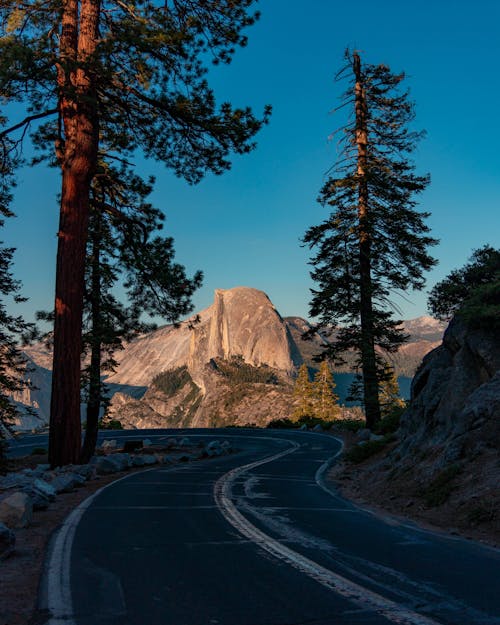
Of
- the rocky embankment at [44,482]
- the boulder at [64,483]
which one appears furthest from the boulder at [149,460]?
the boulder at [64,483]

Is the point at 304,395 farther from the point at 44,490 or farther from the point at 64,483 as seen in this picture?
the point at 44,490

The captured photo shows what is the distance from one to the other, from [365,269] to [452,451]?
1632cm

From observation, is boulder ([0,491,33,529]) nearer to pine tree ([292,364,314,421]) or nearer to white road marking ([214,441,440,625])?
white road marking ([214,441,440,625])

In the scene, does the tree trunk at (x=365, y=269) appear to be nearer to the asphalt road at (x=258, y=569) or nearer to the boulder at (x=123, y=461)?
the boulder at (x=123, y=461)

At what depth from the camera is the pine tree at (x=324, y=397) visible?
68.9m

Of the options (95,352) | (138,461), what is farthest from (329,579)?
(95,352)

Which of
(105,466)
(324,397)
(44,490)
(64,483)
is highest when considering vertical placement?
(324,397)

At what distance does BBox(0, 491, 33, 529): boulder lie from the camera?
6.55m

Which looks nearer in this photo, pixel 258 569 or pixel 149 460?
pixel 258 569

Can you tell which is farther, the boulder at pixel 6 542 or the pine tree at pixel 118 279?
the pine tree at pixel 118 279

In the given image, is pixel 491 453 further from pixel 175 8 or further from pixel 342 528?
pixel 175 8

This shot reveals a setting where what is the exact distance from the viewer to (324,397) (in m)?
70.8

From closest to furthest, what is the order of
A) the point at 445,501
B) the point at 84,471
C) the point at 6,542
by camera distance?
1. the point at 6,542
2. the point at 445,501
3. the point at 84,471

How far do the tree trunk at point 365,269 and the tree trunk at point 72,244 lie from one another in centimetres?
1435
